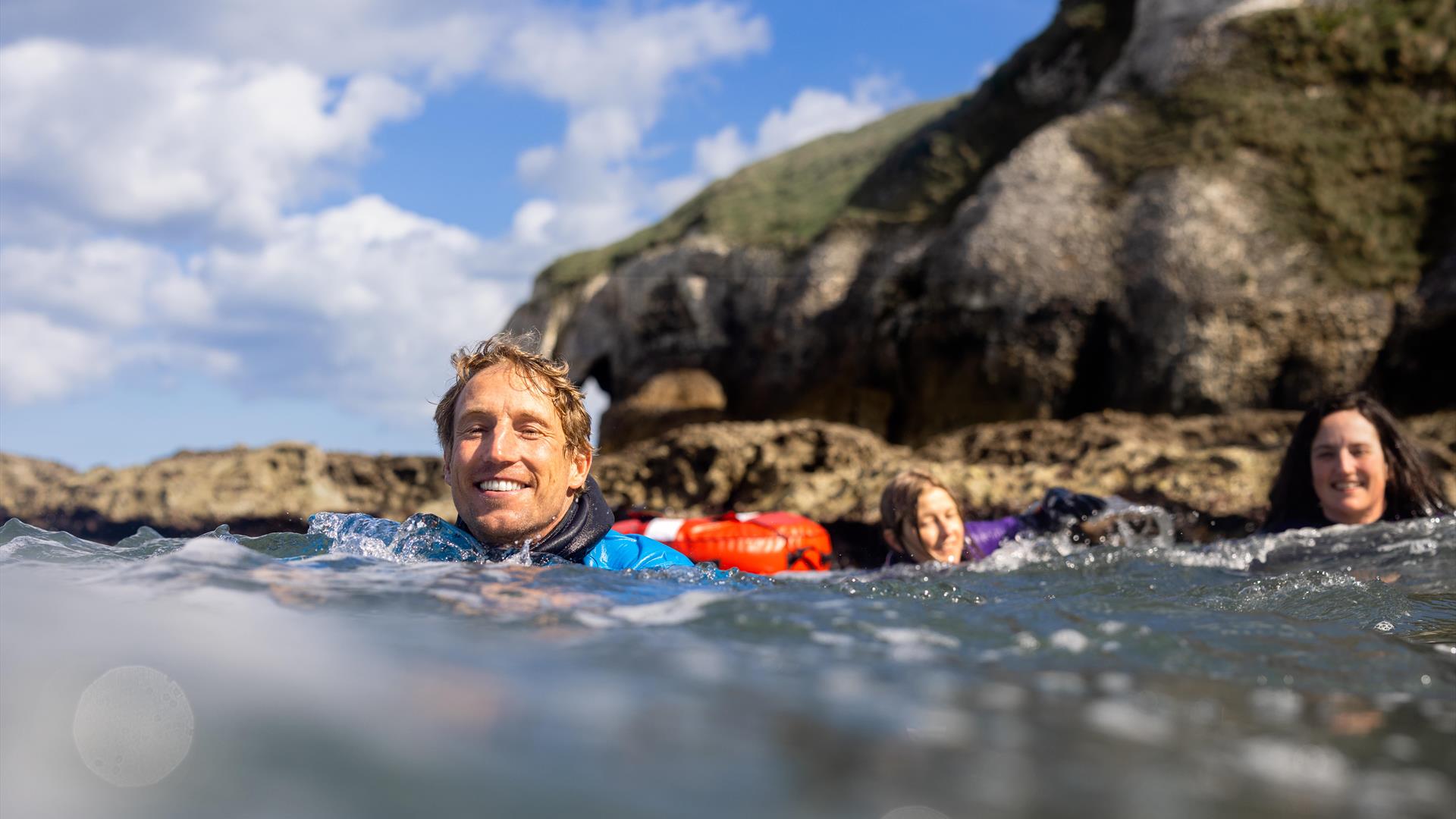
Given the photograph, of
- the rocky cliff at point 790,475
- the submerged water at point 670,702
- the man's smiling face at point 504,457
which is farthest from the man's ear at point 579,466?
the rocky cliff at point 790,475

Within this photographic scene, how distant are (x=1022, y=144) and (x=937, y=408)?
180 inches

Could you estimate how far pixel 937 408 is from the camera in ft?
54.2

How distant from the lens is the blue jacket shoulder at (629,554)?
361 centimetres

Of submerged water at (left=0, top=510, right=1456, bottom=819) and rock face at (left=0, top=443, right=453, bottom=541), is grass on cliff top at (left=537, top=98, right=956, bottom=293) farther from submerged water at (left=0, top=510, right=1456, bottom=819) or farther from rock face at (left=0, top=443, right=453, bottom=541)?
submerged water at (left=0, top=510, right=1456, bottom=819)

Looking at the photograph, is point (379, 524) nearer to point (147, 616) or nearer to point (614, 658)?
point (147, 616)

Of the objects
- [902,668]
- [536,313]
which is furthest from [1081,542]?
[536,313]

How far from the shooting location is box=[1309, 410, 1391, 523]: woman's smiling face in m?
5.45

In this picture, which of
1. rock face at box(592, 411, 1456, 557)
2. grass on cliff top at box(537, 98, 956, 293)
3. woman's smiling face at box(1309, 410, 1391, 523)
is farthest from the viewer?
grass on cliff top at box(537, 98, 956, 293)

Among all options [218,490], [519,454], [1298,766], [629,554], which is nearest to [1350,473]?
[629,554]

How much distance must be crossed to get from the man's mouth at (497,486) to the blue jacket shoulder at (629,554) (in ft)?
1.21

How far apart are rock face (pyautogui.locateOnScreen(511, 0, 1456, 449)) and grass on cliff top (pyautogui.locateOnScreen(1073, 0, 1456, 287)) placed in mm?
36

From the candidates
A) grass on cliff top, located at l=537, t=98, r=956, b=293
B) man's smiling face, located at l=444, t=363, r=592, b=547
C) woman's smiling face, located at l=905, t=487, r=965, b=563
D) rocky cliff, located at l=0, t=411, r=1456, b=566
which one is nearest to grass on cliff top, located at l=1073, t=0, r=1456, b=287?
rocky cliff, located at l=0, t=411, r=1456, b=566

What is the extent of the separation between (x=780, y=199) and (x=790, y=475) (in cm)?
1645

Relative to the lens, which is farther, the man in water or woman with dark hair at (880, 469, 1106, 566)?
woman with dark hair at (880, 469, 1106, 566)
